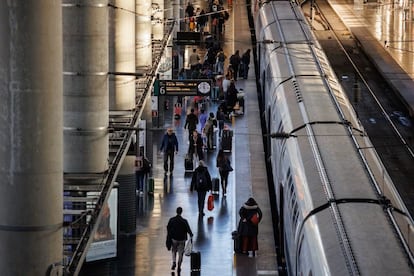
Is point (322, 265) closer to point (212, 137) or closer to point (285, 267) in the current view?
point (285, 267)

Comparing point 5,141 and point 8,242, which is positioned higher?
point 5,141

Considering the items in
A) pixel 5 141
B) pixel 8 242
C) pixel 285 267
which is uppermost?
pixel 5 141

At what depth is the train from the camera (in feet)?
55.7

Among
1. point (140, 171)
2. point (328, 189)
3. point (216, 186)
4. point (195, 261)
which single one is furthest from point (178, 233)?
point (216, 186)

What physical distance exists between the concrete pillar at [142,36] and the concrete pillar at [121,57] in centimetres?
691

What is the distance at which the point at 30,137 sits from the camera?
653 inches

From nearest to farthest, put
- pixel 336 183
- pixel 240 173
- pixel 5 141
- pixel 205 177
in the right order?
pixel 5 141 → pixel 336 183 → pixel 205 177 → pixel 240 173

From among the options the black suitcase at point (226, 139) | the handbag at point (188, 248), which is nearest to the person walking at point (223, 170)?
the black suitcase at point (226, 139)

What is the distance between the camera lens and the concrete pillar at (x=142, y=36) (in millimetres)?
38094

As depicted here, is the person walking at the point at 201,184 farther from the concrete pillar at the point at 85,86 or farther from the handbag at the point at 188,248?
the concrete pillar at the point at 85,86

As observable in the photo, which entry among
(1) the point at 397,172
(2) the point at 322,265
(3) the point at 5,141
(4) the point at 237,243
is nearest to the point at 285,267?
(4) the point at 237,243

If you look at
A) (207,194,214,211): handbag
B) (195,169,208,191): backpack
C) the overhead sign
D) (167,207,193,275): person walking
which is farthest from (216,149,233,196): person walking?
(167,207,193,275): person walking

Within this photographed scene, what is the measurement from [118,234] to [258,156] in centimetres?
875

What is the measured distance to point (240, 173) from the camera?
35156 mm
